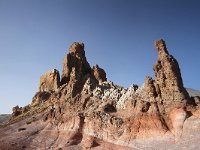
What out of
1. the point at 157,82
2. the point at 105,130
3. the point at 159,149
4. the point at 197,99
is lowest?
the point at 159,149

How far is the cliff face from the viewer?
40.7 meters

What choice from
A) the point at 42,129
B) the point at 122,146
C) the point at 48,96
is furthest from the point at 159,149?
the point at 48,96

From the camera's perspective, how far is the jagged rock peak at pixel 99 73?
6944 centimetres

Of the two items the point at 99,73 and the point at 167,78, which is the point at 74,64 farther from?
the point at 167,78

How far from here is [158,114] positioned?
4256 cm

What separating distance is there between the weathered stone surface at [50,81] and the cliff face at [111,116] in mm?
4259

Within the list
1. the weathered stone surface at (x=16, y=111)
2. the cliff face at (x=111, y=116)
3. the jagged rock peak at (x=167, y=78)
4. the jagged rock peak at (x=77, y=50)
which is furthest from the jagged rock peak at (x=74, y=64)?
the jagged rock peak at (x=167, y=78)

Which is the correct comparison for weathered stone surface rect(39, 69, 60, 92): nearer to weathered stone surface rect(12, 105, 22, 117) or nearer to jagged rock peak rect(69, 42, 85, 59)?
jagged rock peak rect(69, 42, 85, 59)

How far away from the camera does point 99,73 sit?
230 ft

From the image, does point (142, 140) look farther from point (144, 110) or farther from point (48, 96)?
point (48, 96)

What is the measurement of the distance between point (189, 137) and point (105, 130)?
15.0 m

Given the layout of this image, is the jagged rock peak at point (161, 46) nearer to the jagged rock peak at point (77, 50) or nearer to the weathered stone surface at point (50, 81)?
the jagged rock peak at point (77, 50)

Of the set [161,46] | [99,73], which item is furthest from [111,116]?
[99,73]

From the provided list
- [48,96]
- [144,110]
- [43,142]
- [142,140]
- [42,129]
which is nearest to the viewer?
[142,140]
